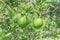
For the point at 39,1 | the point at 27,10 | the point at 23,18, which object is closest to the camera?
the point at 23,18

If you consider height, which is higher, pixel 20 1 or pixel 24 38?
pixel 20 1

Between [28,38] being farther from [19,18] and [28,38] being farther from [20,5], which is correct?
[19,18]

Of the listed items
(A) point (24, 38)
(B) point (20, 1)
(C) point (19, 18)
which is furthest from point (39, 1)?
(A) point (24, 38)

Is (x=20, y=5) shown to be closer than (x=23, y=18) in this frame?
No

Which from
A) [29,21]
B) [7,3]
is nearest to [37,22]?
[29,21]

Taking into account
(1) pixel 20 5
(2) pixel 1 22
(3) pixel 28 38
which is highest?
(1) pixel 20 5

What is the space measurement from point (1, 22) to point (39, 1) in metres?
0.26

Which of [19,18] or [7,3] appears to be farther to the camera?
[7,3]

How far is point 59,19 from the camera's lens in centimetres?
106

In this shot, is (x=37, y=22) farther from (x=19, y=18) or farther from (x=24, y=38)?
(x=24, y=38)

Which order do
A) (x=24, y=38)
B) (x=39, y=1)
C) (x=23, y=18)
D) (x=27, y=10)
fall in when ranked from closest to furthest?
(x=23, y=18) < (x=27, y=10) < (x=39, y=1) < (x=24, y=38)

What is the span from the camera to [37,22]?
0.89m

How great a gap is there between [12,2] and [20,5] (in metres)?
0.05

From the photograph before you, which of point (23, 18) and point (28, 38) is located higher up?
point (23, 18)
